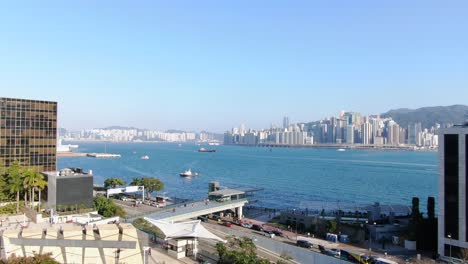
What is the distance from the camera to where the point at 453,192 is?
1062 inches

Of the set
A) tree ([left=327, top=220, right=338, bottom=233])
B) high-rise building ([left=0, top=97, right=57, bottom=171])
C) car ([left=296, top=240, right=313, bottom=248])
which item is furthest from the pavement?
high-rise building ([left=0, top=97, right=57, bottom=171])

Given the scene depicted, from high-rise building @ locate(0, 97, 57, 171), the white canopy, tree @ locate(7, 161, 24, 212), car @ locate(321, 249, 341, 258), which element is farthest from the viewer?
high-rise building @ locate(0, 97, 57, 171)

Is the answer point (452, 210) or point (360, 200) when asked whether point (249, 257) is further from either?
point (360, 200)

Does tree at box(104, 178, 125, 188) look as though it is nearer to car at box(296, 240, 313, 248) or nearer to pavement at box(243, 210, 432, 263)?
pavement at box(243, 210, 432, 263)

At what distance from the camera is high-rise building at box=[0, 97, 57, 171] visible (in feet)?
121

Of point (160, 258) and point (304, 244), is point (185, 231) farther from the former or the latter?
point (304, 244)

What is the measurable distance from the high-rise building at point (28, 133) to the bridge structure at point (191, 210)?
13.3 meters

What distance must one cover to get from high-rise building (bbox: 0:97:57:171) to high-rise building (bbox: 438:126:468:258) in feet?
110

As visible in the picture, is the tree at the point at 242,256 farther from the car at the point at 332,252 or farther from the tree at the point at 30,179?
the tree at the point at 30,179

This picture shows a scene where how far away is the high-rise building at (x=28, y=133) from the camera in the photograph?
1447 inches

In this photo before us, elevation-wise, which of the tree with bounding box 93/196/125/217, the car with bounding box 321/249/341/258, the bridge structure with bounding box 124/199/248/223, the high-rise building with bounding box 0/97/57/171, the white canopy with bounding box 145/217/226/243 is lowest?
the car with bounding box 321/249/341/258

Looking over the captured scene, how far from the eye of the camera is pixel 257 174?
98.8 m

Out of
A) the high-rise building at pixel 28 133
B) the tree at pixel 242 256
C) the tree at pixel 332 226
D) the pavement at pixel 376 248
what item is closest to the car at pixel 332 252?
the pavement at pixel 376 248

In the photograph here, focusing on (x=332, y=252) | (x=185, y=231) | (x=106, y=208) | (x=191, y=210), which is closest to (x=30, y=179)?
(x=106, y=208)
